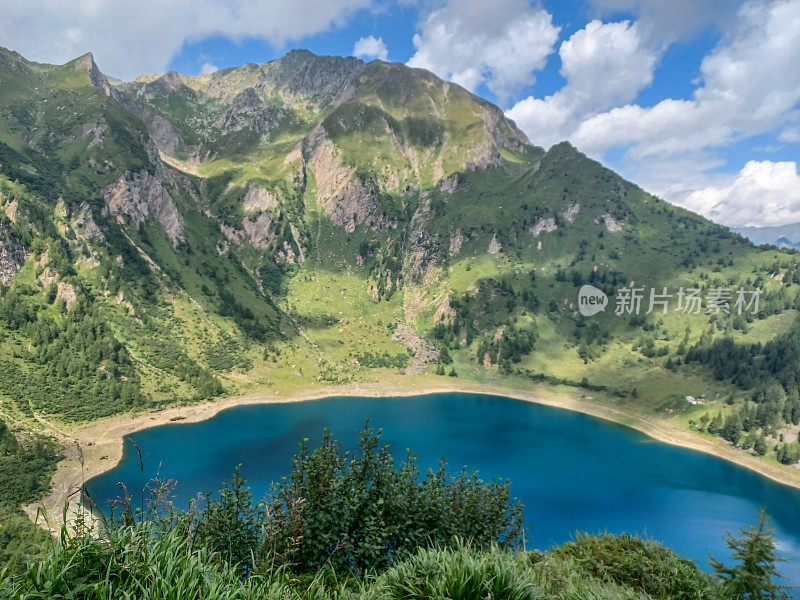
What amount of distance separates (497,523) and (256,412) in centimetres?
10401

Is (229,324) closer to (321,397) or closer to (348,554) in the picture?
(321,397)

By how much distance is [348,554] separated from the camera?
22.0 metres

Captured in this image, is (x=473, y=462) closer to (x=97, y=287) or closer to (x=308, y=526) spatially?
(x=308, y=526)

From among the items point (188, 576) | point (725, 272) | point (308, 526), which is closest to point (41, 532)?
point (308, 526)

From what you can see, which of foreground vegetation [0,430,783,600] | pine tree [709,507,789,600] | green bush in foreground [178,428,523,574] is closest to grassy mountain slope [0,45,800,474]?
pine tree [709,507,789,600]

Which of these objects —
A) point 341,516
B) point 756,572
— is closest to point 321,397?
point 341,516

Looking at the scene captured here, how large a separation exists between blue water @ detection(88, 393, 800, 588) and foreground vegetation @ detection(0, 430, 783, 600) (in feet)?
113

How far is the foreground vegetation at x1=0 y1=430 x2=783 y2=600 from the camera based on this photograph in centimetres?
985

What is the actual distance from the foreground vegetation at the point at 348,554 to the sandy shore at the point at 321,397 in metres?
51.5

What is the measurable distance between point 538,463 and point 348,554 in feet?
279

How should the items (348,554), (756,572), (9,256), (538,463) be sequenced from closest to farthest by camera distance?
(348,554) → (756,572) → (538,463) → (9,256)

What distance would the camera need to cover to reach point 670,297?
17525cm

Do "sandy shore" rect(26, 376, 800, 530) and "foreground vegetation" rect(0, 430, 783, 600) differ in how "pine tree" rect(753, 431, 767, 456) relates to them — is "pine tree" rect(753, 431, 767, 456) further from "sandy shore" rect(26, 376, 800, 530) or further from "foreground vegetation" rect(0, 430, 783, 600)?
"foreground vegetation" rect(0, 430, 783, 600)

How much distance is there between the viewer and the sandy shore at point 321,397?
7894cm
